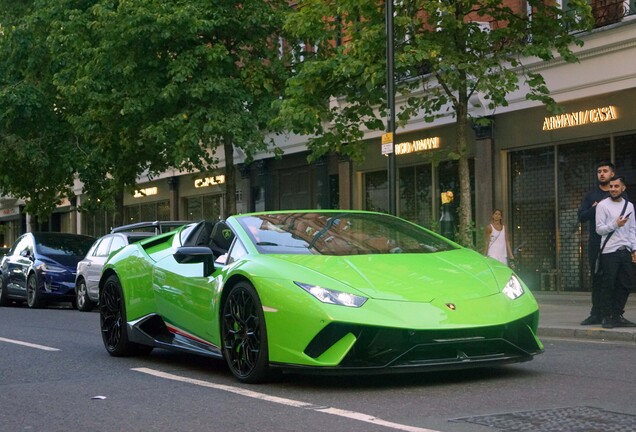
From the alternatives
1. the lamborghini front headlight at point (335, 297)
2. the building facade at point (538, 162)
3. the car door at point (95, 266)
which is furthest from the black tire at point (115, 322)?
the car door at point (95, 266)

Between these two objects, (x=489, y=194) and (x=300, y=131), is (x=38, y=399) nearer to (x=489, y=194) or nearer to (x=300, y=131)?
(x=300, y=131)

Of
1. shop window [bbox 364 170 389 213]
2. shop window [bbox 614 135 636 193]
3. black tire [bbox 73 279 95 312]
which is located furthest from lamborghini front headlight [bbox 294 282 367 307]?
shop window [bbox 364 170 389 213]

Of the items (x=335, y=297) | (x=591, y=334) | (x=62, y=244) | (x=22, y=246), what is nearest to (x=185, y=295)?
(x=335, y=297)

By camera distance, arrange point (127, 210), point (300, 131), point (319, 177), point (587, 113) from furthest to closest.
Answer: point (127, 210) → point (319, 177) → point (587, 113) → point (300, 131)

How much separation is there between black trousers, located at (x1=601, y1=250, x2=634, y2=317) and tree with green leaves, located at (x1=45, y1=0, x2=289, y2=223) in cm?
1138

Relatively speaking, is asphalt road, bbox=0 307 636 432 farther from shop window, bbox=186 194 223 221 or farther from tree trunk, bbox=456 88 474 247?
shop window, bbox=186 194 223 221

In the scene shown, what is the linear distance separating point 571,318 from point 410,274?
306 inches

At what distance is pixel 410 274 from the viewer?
7.99m

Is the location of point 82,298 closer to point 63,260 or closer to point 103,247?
point 103,247

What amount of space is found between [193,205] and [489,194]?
53.5ft

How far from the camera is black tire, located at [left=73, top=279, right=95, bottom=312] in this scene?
21.8 meters

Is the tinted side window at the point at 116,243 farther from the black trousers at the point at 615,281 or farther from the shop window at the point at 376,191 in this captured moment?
the black trousers at the point at 615,281

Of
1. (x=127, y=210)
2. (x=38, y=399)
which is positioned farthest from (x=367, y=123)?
(x=127, y=210)

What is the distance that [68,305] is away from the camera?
26.2 m
